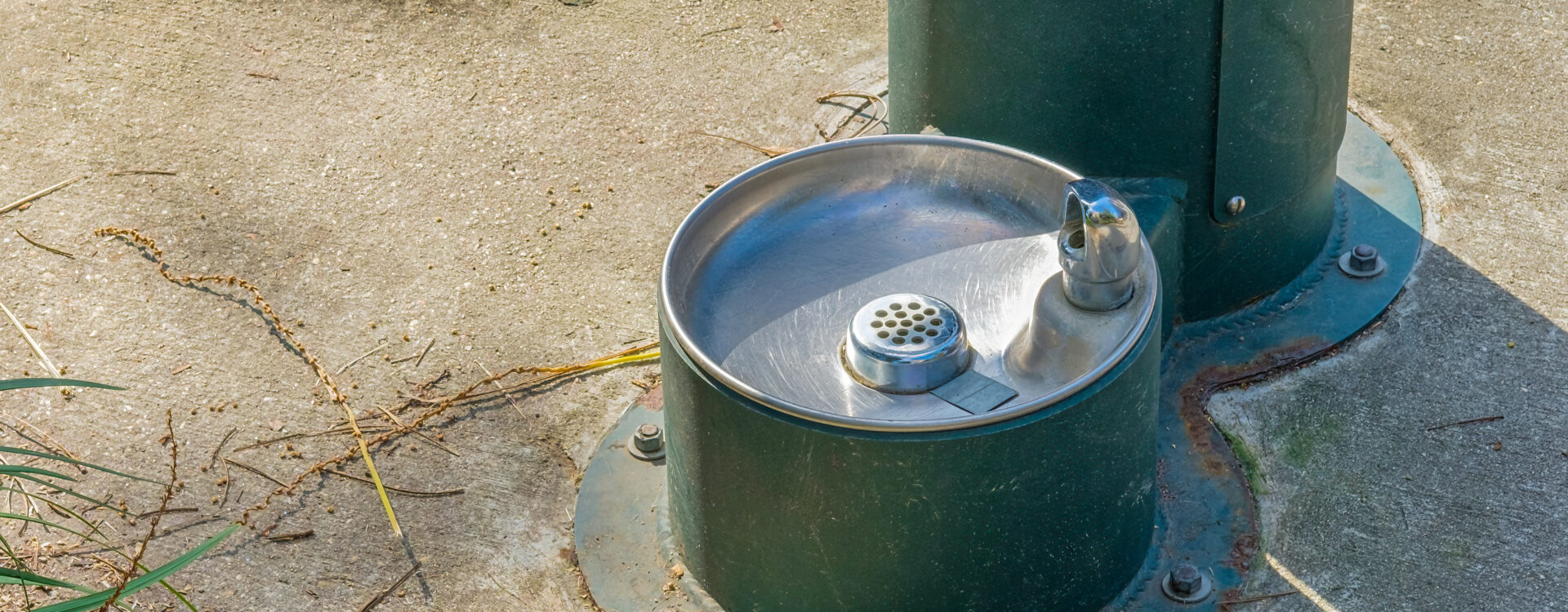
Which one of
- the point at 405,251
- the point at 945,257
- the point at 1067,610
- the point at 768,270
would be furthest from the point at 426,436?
the point at 1067,610

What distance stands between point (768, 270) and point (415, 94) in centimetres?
174

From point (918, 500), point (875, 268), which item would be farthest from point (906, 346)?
point (875, 268)

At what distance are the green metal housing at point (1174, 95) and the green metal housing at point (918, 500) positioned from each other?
26.8 inches

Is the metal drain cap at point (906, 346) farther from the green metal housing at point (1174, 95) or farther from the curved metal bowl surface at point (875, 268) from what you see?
the green metal housing at point (1174, 95)

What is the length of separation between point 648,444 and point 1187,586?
114 cm

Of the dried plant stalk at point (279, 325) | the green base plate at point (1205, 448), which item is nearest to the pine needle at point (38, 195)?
the dried plant stalk at point (279, 325)

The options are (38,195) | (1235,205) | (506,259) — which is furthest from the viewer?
(38,195)

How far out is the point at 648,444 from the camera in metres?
3.35

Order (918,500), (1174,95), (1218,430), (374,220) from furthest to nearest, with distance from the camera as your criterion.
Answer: (374,220)
(1218,430)
(1174,95)
(918,500)

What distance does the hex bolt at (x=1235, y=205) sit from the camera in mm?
3438

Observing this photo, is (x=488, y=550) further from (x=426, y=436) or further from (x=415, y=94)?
(x=415, y=94)

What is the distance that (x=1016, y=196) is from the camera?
3148mm

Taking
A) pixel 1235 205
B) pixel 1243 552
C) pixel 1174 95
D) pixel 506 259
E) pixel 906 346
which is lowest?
pixel 1243 552

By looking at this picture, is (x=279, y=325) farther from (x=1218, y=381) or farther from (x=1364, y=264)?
(x=1364, y=264)
